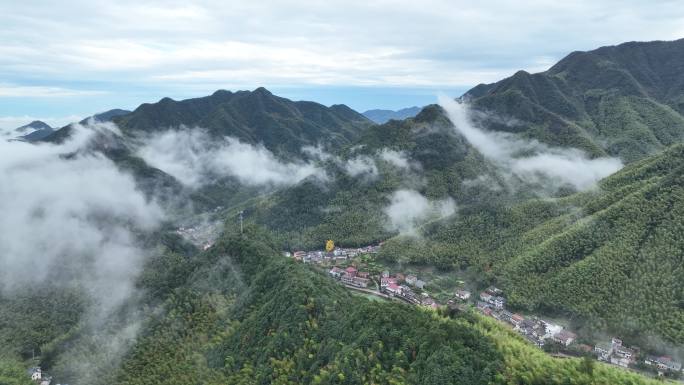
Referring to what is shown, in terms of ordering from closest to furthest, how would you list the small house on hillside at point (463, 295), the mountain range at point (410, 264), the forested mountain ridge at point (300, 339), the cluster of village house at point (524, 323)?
the forested mountain ridge at point (300, 339), the mountain range at point (410, 264), the cluster of village house at point (524, 323), the small house on hillside at point (463, 295)

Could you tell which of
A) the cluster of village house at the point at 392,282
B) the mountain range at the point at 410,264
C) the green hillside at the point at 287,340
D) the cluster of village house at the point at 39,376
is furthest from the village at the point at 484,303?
the cluster of village house at the point at 39,376

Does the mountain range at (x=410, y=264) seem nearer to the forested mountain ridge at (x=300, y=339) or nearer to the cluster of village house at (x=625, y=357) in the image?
the forested mountain ridge at (x=300, y=339)

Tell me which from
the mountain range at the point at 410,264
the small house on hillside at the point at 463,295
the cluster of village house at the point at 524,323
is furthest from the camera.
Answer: the small house on hillside at the point at 463,295

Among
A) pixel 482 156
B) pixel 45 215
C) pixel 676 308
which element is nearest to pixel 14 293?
pixel 45 215

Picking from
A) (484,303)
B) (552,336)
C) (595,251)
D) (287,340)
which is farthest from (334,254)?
(287,340)

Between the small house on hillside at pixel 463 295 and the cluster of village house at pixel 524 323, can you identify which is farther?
the small house on hillside at pixel 463 295

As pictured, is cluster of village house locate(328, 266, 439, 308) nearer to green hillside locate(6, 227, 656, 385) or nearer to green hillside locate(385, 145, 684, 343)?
green hillside locate(385, 145, 684, 343)

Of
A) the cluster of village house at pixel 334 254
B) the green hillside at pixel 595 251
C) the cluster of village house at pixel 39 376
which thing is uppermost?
the green hillside at pixel 595 251

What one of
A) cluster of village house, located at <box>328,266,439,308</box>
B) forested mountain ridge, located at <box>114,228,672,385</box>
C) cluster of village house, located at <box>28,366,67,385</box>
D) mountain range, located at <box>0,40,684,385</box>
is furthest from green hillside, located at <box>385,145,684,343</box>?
cluster of village house, located at <box>28,366,67,385</box>

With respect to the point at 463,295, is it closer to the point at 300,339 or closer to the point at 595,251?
the point at 595,251
